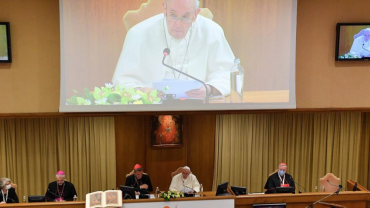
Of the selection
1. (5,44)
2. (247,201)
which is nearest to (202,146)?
(247,201)

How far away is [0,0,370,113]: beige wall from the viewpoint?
6410mm

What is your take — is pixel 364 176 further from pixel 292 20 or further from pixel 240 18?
pixel 240 18

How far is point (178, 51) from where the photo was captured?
654 cm

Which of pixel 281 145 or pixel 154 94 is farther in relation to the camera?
pixel 281 145

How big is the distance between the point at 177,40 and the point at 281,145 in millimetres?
4199

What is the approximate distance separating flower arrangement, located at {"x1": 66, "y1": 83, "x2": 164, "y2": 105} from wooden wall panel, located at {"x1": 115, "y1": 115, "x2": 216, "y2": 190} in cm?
206

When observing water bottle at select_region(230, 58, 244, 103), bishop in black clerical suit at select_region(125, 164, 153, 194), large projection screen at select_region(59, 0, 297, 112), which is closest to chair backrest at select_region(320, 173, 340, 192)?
large projection screen at select_region(59, 0, 297, 112)

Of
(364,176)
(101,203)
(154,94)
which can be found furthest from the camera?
(364,176)

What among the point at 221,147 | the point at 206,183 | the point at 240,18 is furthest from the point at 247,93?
the point at 206,183

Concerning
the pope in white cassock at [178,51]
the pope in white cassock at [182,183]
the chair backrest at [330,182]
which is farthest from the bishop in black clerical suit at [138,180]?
the chair backrest at [330,182]

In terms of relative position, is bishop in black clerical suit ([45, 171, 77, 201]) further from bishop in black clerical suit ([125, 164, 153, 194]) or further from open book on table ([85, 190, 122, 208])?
bishop in black clerical suit ([125, 164, 153, 194])

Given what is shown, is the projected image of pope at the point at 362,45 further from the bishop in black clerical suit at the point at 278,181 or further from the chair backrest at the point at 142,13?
the chair backrest at the point at 142,13

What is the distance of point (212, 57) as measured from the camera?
6648mm

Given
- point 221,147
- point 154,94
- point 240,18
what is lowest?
point 221,147
